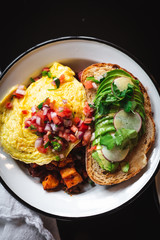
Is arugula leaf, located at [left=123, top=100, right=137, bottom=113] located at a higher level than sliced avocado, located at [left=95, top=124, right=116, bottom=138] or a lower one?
higher

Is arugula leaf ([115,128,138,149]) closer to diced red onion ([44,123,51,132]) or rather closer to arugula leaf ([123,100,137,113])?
arugula leaf ([123,100,137,113])

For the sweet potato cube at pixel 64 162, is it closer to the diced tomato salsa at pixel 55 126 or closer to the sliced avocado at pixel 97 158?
the diced tomato salsa at pixel 55 126

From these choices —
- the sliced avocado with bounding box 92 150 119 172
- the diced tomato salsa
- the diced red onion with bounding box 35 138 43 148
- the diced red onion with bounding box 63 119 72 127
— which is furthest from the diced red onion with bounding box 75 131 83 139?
the diced red onion with bounding box 35 138 43 148

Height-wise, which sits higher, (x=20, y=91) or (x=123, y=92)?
(x=20, y=91)

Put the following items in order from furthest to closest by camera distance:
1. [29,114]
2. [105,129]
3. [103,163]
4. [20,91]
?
1. [20,91]
2. [29,114]
3. [103,163]
4. [105,129]

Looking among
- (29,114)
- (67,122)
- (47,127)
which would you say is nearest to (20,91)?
(29,114)

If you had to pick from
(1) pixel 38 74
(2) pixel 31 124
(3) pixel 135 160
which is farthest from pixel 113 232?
(1) pixel 38 74

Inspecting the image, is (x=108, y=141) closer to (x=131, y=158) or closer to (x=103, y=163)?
(x=103, y=163)
